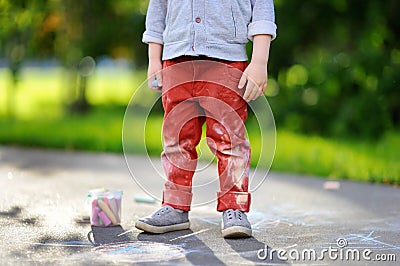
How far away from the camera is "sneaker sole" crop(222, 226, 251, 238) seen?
3.10 m

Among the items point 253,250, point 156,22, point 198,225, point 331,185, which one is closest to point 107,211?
point 198,225

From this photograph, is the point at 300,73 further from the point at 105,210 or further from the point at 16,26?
the point at 105,210

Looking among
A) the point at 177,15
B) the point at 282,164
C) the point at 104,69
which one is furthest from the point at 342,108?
the point at 104,69

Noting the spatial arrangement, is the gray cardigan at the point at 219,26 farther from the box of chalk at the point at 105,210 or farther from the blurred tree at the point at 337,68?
the blurred tree at the point at 337,68

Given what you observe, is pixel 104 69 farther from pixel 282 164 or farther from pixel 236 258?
pixel 236 258

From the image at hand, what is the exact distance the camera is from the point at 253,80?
3168 mm

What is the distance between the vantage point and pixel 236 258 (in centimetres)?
278

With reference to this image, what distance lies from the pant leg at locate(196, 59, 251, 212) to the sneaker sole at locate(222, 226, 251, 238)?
0.16m

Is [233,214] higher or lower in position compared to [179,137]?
lower

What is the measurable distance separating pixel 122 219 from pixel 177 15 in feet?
3.43

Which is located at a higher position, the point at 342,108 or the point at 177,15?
the point at 177,15

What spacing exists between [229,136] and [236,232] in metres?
0.44

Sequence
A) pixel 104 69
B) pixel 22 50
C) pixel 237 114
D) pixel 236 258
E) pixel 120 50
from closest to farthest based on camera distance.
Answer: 1. pixel 236 258
2. pixel 237 114
3. pixel 22 50
4. pixel 120 50
5. pixel 104 69

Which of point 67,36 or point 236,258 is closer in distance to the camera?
point 236,258
